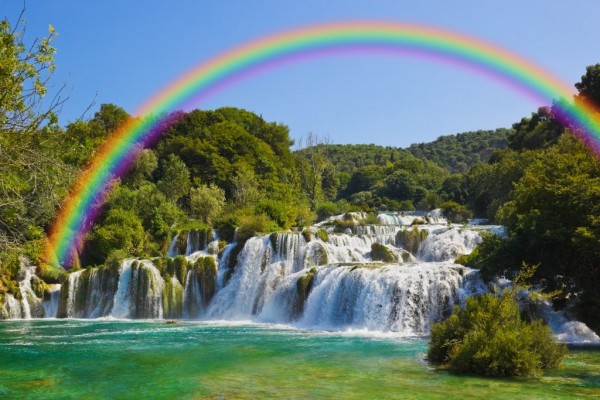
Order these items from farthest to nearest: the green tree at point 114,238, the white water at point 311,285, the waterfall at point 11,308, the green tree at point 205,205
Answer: the green tree at point 205,205, the green tree at point 114,238, the waterfall at point 11,308, the white water at point 311,285

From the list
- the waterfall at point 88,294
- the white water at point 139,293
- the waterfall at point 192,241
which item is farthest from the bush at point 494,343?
the waterfall at point 192,241

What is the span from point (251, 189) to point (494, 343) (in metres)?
42.9

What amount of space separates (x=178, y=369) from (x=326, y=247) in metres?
20.9

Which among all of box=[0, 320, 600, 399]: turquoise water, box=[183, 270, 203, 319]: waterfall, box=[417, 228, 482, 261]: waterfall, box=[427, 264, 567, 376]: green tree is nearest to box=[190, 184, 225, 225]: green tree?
box=[183, 270, 203, 319]: waterfall

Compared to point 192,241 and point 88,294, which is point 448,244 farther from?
point 88,294

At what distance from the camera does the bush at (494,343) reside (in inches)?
527

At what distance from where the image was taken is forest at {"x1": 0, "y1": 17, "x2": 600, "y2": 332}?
9500 millimetres

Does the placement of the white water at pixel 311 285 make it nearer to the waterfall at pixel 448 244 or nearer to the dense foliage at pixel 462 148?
the waterfall at pixel 448 244

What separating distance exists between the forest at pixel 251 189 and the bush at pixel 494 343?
20.4 ft

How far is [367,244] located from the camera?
38.2 m

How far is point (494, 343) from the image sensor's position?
13469mm

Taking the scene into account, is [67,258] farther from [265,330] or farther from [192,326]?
[265,330]

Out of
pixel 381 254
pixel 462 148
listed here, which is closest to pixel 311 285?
pixel 381 254

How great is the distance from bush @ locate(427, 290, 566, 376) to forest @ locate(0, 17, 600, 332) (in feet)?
20.4
